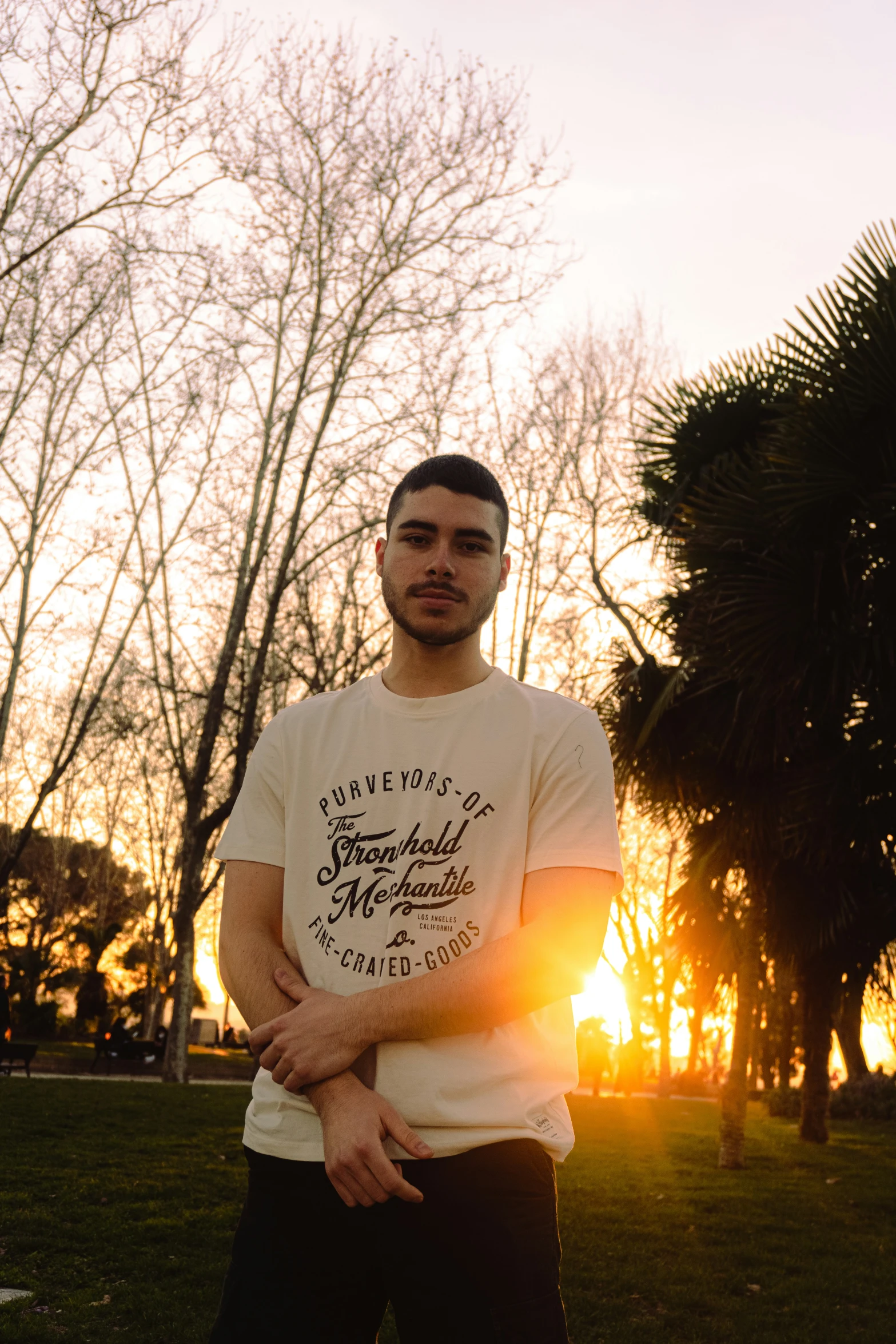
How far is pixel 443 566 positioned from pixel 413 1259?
3.66 feet

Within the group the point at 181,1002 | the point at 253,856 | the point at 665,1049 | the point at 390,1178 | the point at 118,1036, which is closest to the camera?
the point at 390,1178

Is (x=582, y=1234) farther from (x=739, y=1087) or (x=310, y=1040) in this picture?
(x=310, y=1040)

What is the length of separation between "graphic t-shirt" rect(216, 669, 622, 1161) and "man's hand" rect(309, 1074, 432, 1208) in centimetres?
4

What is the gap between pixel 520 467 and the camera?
19875mm

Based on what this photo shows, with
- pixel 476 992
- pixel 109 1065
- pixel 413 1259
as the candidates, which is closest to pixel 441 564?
pixel 476 992

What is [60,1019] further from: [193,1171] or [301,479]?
[193,1171]

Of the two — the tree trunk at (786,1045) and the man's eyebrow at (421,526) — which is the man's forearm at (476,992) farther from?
the tree trunk at (786,1045)

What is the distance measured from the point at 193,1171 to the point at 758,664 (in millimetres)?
6141

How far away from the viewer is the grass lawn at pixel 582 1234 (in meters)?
5.17

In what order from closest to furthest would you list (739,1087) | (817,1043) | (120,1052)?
1. (739,1087)
2. (817,1043)
3. (120,1052)

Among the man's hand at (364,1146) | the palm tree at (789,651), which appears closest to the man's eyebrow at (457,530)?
the man's hand at (364,1146)

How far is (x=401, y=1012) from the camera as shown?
61.9 inches

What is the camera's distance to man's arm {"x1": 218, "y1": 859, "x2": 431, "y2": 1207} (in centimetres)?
151

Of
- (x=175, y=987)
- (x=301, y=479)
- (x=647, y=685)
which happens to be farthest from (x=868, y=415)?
(x=175, y=987)
